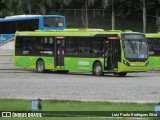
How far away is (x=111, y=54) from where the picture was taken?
34188 mm

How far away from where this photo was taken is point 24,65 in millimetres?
39438

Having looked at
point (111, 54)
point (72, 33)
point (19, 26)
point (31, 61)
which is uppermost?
point (19, 26)

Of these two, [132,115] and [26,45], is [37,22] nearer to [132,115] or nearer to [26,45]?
[26,45]

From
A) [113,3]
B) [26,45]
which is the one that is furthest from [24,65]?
[113,3]

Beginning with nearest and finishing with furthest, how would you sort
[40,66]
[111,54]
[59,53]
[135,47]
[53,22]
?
[111,54] → [135,47] → [59,53] → [40,66] → [53,22]

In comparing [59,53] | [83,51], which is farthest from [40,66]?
[83,51]

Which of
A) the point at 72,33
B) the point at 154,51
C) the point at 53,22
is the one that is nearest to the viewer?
the point at 72,33

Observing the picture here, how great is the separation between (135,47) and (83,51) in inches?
145

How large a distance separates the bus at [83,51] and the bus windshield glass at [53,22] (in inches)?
130

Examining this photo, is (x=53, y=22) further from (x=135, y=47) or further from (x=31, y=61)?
(x=135, y=47)

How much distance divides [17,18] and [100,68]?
12642 millimetres

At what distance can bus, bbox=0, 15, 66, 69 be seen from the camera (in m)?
42.3

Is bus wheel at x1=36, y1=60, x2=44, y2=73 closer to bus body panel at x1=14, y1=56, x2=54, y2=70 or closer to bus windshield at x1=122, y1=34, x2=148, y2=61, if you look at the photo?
bus body panel at x1=14, y1=56, x2=54, y2=70

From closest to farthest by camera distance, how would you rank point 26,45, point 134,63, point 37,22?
point 134,63 → point 26,45 → point 37,22
